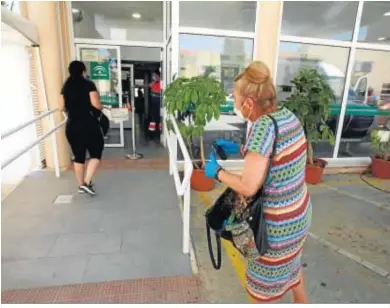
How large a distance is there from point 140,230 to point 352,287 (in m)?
1.74

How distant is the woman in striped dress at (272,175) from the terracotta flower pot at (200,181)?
2223 millimetres

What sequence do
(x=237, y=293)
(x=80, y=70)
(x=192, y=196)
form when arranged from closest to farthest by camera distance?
(x=237, y=293)
(x=80, y=70)
(x=192, y=196)

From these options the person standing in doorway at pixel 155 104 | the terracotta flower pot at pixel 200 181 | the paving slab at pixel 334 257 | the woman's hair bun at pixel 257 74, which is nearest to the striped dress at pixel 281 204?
the woman's hair bun at pixel 257 74

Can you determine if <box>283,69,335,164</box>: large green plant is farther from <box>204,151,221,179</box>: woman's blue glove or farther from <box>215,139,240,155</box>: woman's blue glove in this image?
<box>204,151,221,179</box>: woman's blue glove

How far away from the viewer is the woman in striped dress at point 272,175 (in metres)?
1.09

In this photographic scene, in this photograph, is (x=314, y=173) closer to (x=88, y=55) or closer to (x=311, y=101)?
(x=311, y=101)

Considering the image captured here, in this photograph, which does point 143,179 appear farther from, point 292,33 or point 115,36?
point 292,33

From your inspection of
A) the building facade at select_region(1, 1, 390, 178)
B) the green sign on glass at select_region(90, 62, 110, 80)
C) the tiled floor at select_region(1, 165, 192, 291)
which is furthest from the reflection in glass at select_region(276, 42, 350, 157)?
the green sign on glass at select_region(90, 62, 110, 80)

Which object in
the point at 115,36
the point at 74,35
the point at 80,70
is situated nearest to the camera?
the point at 80,70

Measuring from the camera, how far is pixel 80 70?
2781 mm

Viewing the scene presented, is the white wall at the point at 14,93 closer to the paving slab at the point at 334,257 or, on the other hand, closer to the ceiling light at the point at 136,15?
the ceiling light at the point at 136,15

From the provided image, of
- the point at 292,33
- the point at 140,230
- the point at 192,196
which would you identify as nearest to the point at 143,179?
the point at 192,196

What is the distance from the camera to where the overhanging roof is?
2.68 m

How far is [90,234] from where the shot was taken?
248 centimetres
